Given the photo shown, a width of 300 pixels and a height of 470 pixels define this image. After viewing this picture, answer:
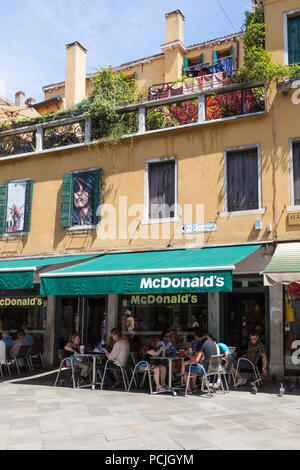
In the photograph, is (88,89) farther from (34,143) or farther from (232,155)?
(232,155)

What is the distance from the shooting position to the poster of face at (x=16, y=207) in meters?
14.0

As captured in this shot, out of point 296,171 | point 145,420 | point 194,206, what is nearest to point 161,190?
point 194,206

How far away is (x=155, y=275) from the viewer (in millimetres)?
9070

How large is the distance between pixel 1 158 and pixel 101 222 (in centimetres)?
420

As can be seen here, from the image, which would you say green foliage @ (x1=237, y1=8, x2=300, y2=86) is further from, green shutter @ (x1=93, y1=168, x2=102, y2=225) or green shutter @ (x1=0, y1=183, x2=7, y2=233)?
green shutter @ (x1=0, y1=183, x2=7, y2=233)

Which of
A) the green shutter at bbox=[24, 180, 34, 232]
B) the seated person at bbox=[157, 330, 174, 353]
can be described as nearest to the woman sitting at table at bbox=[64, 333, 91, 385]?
the seated person at bbox=[157, 330, 174, 353]

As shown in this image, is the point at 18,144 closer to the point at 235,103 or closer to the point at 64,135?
the point at 64,135

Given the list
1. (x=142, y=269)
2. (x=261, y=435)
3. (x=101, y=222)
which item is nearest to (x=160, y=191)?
(x=101, y=222)

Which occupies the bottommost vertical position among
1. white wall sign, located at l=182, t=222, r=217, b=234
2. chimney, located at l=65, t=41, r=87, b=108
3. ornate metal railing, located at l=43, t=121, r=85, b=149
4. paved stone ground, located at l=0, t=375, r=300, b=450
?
paved stone ground, located at l=0, t=375, r=300, b=450

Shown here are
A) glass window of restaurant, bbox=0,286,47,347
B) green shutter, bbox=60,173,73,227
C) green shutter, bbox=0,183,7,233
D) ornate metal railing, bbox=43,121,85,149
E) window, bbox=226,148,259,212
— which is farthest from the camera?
green shutter, bbox=0,183,7,233

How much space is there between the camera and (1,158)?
14.5m

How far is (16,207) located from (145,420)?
29.7 feet

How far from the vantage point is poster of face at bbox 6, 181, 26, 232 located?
45.9 feet

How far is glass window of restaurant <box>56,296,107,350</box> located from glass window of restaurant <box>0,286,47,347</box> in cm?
48
